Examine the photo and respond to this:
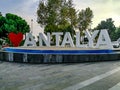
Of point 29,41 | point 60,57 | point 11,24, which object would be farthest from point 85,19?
point 60,57

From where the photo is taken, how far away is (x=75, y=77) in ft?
28.5

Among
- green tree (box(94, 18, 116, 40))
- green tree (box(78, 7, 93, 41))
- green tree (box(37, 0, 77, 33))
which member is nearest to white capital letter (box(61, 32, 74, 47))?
green tree (box(37, 0, 77, 33))

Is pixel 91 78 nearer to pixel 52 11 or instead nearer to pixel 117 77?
pixel 117 77

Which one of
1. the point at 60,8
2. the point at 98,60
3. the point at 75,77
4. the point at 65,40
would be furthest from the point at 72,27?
the point at 75,77

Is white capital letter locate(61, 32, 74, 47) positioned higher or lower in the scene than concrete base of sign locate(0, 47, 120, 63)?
higher

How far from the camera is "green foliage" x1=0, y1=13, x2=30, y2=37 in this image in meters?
41.2

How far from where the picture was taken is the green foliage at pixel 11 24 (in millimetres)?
41156

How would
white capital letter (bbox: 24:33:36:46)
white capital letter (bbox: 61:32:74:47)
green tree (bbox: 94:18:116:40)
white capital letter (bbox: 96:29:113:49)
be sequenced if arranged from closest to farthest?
1. white capital letter (bbox: 96:29:113:49)
2. white capital letter (bbox: 61:32:74:47)
3. white capital letter (bbox: 24:33:36:46)
4. green tree (bbox: 94:18:116:40)

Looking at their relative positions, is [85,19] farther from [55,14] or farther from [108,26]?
[108,26]

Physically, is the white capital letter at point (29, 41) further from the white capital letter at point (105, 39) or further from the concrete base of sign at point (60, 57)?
the white capital letter at point (105, 39)

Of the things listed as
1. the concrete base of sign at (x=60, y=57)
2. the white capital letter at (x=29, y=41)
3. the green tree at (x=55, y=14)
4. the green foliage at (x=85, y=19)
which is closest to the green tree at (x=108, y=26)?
the green foliage at (x=85, y=19)

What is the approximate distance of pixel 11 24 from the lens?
42.2 m

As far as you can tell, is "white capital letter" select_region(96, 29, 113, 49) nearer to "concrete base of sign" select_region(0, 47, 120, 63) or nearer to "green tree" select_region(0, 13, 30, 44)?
"concrete base of sign" select_region(0, 47, 120, 63)

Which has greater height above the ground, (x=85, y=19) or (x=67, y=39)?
(x=85, y=19)
